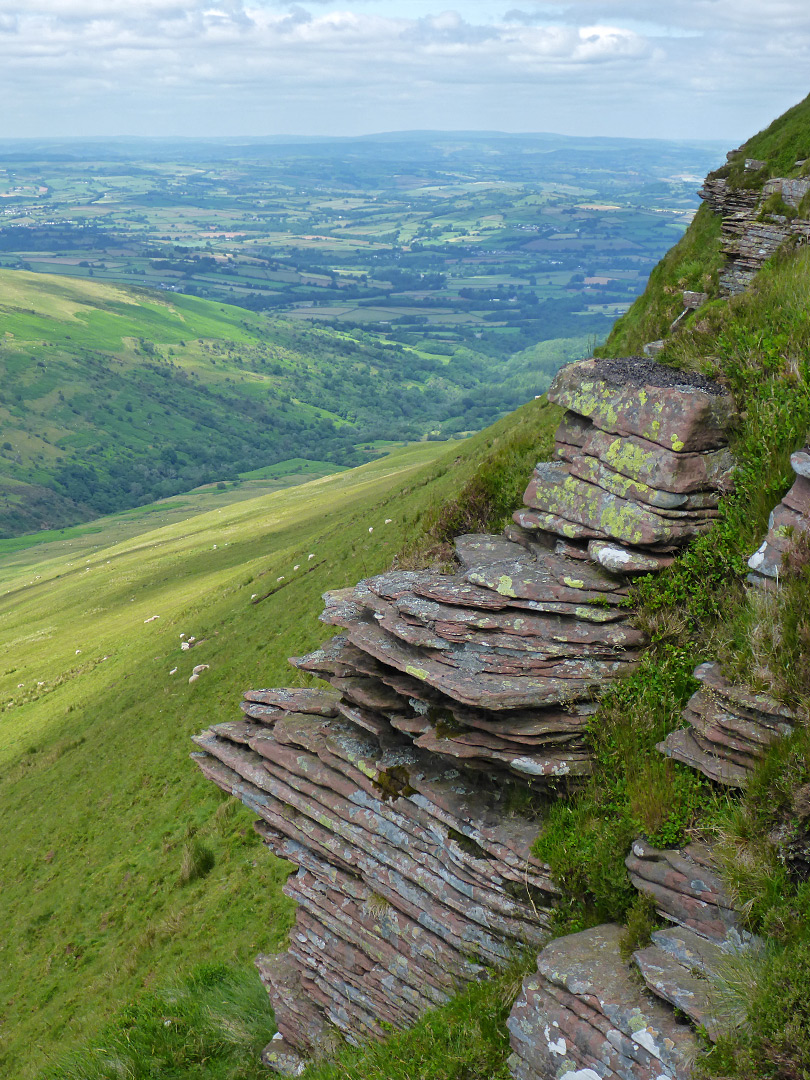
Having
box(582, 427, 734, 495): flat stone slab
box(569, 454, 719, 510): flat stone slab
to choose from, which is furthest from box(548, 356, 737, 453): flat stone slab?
box(569, 454, 719, 510): flat stone slab

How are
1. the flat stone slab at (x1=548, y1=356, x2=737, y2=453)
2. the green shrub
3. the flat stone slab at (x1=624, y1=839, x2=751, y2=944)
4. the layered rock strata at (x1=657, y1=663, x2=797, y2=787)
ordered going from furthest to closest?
the green shrub → the flat stone slab at (x1=548, y1=356, x2=737, y2=453) → the layered rock strata at (x1=657, y1=663, x2=797, y2=787) → the flat stone slab at (x1=624, y1=839, x2=751, y2=944)

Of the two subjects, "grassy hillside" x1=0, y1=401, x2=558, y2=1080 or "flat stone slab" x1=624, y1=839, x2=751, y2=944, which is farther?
"grassy hillside" x1=0, y1=401, x2=558, y2=1080

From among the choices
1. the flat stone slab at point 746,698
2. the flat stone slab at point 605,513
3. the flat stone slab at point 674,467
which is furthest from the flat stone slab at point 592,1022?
the flat stone slab at point 674,467

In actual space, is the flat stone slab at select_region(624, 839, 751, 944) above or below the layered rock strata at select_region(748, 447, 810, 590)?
below

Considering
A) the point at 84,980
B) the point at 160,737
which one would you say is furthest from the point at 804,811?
the point at 160,737

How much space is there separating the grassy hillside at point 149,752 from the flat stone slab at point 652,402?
11.1ft

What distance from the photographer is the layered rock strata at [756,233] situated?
28.7 m

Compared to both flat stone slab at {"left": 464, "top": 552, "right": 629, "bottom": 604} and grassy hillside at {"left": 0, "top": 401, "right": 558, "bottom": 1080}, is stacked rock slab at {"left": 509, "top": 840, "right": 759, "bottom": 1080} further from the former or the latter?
grassy hillside at {"left": 0, "top": 401, "right": 558, "bottom": 1080}

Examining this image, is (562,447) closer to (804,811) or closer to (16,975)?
(804,811)

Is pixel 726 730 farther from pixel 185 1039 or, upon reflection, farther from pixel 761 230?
pixel 761 230

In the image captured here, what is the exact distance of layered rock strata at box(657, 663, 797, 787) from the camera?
8.44 metres

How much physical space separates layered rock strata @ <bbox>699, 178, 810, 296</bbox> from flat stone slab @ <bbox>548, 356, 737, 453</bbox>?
62.1ft

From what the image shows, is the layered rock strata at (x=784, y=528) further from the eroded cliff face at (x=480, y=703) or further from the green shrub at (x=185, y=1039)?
the green shrub at (x=185, y=1039)

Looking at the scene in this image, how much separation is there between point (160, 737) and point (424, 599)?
96.0 ft
